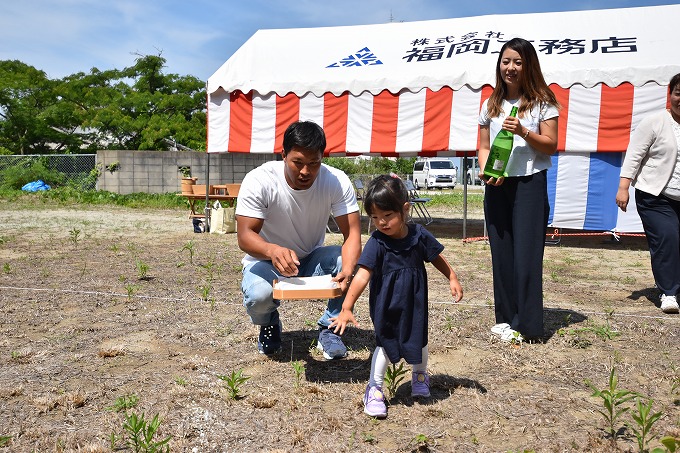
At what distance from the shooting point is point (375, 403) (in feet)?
7.98

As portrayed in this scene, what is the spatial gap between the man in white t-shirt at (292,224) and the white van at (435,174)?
24.6 m

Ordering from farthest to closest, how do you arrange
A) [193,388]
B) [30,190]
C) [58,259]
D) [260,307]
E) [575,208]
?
[30,190]
[575,208]
[58,259]
[260,307]
[193,388]

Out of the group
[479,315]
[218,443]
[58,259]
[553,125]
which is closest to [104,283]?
[58,259]

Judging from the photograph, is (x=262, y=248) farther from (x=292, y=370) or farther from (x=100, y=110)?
(x=100, y=110)

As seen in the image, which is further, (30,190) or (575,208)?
(30,190)

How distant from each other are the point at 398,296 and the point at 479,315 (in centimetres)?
180

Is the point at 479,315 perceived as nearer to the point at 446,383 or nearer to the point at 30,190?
the point at 446,383

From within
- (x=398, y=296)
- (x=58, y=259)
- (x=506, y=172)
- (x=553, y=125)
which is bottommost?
(x=58, y=259)

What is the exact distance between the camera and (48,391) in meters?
2.69

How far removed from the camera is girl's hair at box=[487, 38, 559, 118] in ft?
11.0

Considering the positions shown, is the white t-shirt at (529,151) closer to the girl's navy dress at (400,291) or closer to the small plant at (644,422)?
the girl's navy dress at (400,291)

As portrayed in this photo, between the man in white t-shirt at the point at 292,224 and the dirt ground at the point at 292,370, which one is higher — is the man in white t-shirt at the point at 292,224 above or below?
above

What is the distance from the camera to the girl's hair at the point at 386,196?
2441mm

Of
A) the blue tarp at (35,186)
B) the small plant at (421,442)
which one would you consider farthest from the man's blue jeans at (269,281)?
the blue tarp at (35,186)
